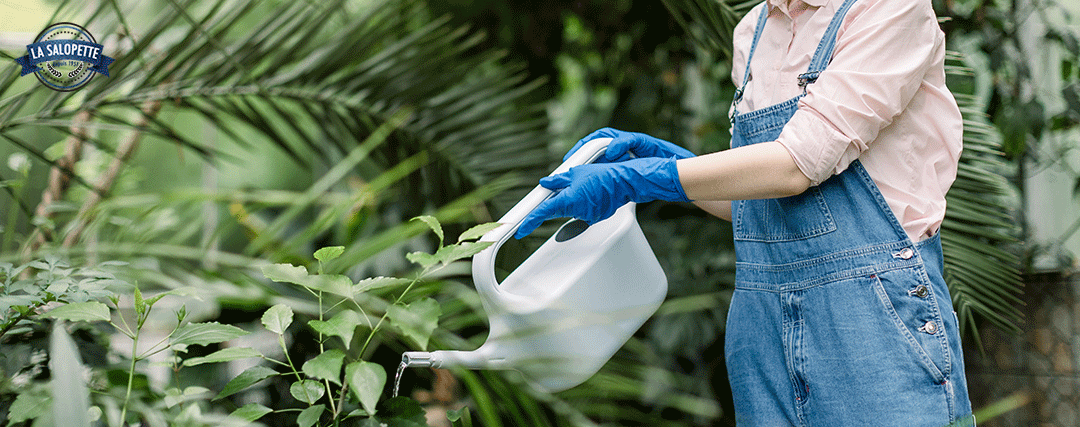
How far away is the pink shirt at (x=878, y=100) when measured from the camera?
0.65 meters

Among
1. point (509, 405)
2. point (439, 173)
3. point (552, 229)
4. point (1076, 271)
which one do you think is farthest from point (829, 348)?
point (1076, 271)

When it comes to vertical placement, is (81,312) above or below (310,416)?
above

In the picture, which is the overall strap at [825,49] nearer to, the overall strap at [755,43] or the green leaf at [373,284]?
the overall strap at [755,43]

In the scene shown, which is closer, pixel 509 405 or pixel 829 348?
pixel 509 405

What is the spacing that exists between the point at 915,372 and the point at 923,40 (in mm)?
323

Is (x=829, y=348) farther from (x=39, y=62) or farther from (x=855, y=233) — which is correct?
(x=39, y=62)

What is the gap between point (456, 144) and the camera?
1.31 m

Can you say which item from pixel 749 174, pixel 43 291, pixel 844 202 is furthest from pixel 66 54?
pixel 844 202

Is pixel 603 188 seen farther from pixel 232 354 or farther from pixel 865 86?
pixel 232 354

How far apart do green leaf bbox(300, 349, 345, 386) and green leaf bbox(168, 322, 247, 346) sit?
0.07 metres

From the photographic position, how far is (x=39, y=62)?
0.86 meters

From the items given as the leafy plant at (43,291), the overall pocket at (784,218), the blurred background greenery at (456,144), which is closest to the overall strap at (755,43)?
the overall pocket at (784,218)

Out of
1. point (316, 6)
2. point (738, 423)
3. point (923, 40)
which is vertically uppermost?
point (316, 6)

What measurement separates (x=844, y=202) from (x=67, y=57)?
38.5 inches
